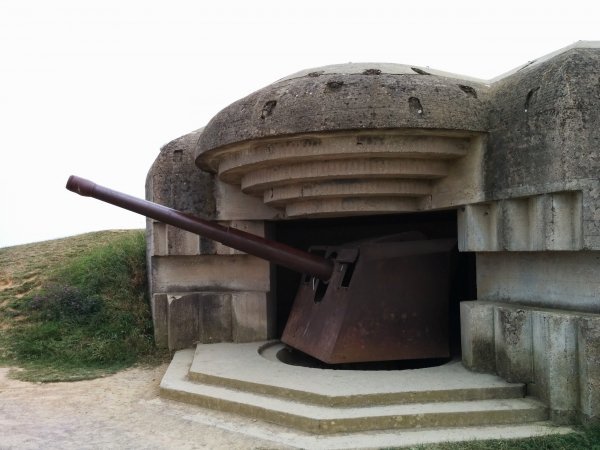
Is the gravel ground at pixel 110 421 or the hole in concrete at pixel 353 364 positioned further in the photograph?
the hole in concrete at pixel 353 364

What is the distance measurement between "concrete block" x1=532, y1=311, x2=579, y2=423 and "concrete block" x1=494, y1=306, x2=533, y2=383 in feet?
0.74

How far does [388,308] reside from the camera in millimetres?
5684

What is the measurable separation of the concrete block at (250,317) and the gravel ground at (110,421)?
1.36 m

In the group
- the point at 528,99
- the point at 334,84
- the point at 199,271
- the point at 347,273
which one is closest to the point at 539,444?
the point at 347,273

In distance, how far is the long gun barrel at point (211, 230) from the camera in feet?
18.6

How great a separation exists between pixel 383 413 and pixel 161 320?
3556mm

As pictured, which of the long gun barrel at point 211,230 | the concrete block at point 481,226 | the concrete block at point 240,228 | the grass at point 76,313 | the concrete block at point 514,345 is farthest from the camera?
the concrete block at point 240,228

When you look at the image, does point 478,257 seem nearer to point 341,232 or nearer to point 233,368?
point 233,368

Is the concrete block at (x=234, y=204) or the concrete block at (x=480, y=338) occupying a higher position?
the concrete block at (x=234, y=204)

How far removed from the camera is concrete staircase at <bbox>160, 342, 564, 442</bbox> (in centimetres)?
428

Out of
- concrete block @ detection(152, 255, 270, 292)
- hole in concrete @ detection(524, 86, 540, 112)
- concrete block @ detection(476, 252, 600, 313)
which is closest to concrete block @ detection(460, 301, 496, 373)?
concrete block @ detection(476, 252, 600, 313)

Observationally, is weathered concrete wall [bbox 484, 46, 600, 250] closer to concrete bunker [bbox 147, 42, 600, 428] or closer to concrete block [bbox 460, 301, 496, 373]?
concrete bunker [bbox 147, 42, 600, 428]

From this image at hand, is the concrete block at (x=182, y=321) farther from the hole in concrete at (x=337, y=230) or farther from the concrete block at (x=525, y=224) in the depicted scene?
the concrete block at (x=525, y=224)

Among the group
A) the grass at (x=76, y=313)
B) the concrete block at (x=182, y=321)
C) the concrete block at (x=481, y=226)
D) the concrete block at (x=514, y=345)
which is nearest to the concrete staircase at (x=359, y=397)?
the concrete block at (x=514, y=345)
